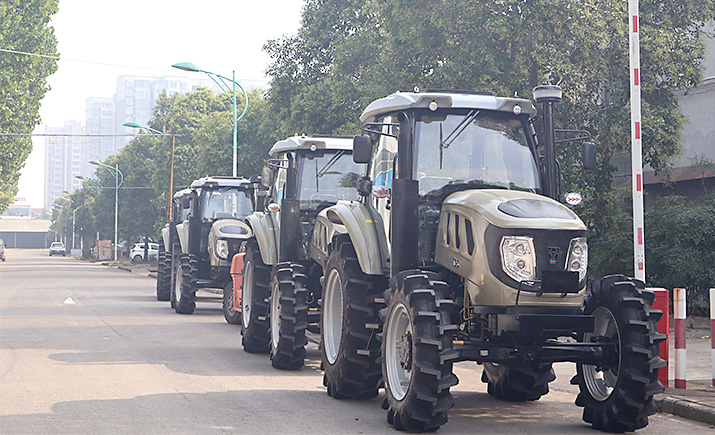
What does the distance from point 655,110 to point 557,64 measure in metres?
2.90

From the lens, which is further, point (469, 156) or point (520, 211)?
point (469, 156)

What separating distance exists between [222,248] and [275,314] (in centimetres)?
925

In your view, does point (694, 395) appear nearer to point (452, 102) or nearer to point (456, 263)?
point (456, 263)

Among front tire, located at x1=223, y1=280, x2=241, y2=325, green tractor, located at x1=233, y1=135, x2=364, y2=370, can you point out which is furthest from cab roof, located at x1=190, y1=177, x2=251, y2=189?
green tractor, located at x1=233, y1=135, x2=364, y2=370

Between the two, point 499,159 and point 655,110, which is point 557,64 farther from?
point 499,159

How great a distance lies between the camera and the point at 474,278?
8102 millimetres

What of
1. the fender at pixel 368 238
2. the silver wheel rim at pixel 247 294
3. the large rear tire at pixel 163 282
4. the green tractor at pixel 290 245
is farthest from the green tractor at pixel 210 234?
the fender at pixel 368 238

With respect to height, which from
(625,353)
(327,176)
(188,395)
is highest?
(327,176)

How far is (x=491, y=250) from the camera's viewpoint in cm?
789

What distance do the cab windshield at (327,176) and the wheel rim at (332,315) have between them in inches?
136

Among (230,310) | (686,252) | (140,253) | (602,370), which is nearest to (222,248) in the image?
(230,310)

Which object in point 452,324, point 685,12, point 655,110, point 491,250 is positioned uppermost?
point 685,12

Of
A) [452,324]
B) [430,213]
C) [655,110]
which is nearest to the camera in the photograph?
[452,324]

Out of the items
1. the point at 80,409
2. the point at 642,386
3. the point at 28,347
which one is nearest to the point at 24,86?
the point at 28,347
